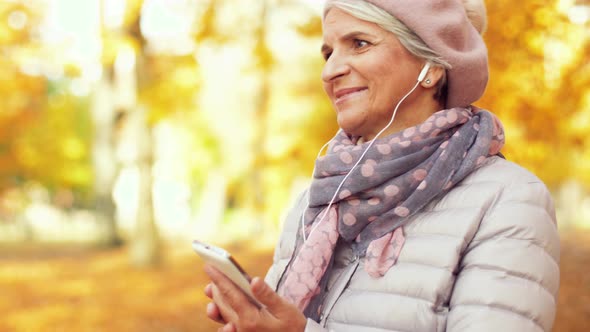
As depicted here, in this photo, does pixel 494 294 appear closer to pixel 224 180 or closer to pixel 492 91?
pixel 492 91

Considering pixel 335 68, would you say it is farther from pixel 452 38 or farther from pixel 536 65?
pixel 536 65

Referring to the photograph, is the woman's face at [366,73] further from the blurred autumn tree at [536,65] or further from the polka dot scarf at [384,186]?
the blurred autumn tree at [536,65]

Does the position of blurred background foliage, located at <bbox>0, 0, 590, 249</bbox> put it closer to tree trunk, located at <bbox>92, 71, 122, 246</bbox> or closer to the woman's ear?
tree trunk, located at <bbox>92, 71, 122, 246</bbox>

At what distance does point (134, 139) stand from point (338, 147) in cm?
1026

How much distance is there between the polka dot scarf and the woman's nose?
0.21m

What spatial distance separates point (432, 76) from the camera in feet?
5.97

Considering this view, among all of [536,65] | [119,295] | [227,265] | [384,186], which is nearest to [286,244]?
[384,186]

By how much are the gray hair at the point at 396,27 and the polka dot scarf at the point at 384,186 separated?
156 millimetres

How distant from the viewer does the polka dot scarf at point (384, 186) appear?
5.60 feet

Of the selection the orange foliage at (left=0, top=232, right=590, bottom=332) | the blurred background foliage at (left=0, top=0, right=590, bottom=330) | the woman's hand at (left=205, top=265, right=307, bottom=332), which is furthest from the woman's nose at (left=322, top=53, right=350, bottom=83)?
the orange foliage at (left=0, top=232, right=590, bottom=332)

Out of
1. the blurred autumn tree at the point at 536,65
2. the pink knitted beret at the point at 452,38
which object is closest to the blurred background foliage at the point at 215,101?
the blurred autumn tree at the point at 536,65

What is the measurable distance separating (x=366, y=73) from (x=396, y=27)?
0.49ft

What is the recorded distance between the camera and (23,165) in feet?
81.4

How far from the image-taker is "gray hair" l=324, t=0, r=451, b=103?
175 centimetres
